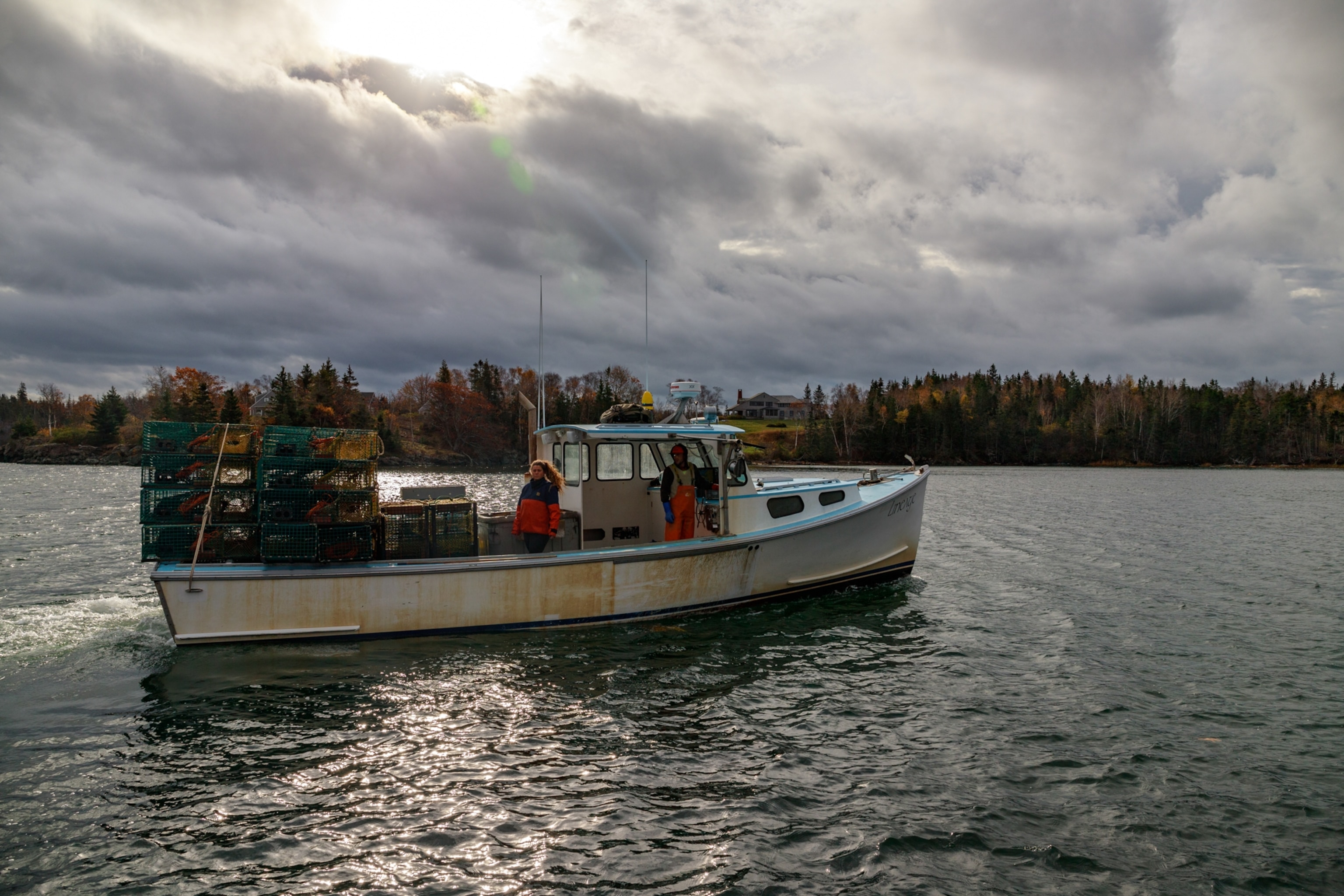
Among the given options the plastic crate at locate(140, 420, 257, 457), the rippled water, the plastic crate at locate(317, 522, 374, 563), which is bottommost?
the rippled water

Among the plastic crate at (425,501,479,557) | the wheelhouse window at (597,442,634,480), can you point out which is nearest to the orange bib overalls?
the wheelhouse window at (597,442,634,480)

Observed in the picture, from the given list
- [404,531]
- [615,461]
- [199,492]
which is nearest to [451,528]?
[404,531]

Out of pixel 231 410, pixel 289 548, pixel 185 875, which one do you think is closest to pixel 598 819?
pixel 185 875

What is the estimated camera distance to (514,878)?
497 cm

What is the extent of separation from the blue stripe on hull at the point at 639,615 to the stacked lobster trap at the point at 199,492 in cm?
125

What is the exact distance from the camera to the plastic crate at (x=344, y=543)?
30.6ft

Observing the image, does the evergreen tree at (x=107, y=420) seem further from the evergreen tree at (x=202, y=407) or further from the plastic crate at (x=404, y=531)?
the plastic crate at (x=404, y=531)

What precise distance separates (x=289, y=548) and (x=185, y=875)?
489 cm

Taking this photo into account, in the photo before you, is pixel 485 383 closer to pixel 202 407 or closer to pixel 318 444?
pixel 202 407

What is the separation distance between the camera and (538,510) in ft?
35.0

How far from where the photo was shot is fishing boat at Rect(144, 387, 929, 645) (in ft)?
29.8

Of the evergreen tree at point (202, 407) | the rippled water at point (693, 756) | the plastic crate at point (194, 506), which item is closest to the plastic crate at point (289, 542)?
the plastic crate at point (194, 506)

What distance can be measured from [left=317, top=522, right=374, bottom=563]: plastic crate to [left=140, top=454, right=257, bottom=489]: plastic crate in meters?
1.19

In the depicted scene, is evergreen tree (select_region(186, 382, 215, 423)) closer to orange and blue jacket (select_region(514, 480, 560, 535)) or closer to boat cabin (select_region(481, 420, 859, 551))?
boat cabin (select_region(481, 420, 859, 551))
